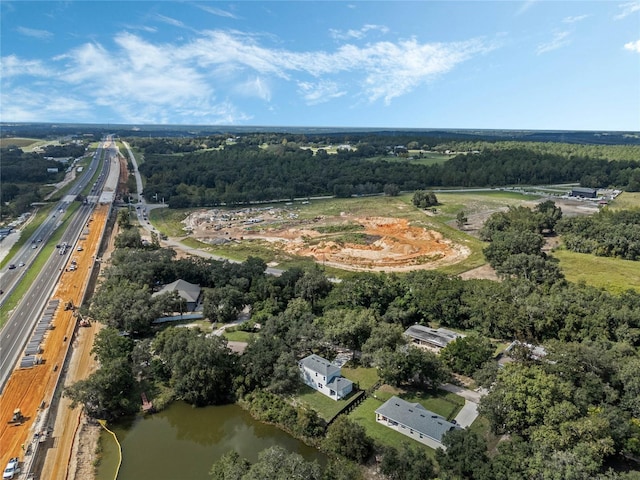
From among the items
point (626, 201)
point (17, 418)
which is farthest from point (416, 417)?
point (626, 201)

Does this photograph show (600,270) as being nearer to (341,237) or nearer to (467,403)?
(467,403)

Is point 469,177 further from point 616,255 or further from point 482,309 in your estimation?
point 482,309

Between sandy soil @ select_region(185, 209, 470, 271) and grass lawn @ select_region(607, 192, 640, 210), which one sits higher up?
grass lawn @ select_region(607, 192, 640, 210)

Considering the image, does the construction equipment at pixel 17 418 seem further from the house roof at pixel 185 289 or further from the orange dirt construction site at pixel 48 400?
the house roof at pixel 185 289

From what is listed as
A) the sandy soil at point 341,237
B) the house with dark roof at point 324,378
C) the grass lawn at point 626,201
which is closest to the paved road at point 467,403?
the house with dark roof at point 324,378

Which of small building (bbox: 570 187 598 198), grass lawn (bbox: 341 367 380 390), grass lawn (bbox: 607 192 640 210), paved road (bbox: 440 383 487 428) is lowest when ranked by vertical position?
grass lawn (bbox: 341 367 380 390)

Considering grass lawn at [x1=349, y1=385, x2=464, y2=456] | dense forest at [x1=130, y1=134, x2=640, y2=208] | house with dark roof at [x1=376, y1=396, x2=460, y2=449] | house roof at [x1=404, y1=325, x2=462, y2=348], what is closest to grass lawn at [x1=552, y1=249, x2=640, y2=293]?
house roof at [x1=404, y1=325, x2=462, y2=348]

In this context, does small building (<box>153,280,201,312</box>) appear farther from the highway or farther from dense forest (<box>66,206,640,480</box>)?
the highway
